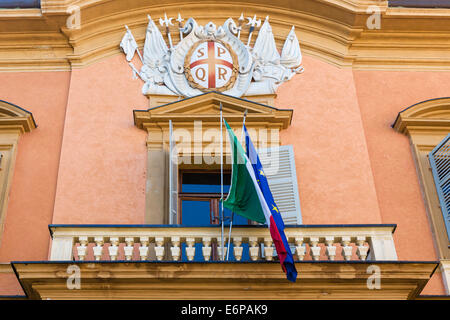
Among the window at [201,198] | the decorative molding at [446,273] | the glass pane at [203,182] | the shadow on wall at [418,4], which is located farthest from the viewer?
the shadow on wall at [418,4]

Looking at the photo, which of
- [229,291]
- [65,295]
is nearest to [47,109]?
[65,295]

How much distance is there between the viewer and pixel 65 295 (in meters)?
7.18

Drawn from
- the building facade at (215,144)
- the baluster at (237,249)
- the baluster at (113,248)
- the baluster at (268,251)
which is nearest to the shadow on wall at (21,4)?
the building facade at (215,144)

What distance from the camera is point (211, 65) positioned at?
10195 millimetres

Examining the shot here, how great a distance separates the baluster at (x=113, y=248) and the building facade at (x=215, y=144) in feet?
0.05

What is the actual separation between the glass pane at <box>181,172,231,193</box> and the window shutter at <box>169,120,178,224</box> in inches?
22.3

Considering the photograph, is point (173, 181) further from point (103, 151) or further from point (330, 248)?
point (330, 248)

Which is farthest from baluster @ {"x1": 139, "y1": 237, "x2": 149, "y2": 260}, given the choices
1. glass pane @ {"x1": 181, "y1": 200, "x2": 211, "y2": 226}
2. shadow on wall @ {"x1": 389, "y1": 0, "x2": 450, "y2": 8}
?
shadow on wall @ {"x1": 389, "y1": 0, "x2": 450, "y2": 8}

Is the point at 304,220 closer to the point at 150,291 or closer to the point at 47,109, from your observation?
the point at 150,291

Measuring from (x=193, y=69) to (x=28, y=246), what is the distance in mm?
3444

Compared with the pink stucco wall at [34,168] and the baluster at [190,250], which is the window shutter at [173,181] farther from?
the pink stucco wall at [34,168]

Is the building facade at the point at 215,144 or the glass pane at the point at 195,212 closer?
the building facade at the point at 215,144

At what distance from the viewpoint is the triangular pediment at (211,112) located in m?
9.57

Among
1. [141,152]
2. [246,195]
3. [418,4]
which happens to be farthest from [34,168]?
[418,4]
